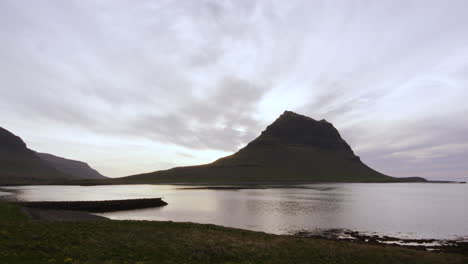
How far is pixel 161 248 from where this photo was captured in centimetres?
2244

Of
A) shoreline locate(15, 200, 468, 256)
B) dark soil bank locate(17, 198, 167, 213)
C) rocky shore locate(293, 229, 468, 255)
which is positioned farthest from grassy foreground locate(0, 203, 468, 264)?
dark soil bank locate(17, 198, 167, 213)

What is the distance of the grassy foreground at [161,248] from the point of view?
18.8 m

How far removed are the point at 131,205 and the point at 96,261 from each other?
6525 centimetres

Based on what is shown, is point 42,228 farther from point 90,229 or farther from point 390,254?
point 390,254

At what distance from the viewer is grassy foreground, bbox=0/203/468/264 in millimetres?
18844

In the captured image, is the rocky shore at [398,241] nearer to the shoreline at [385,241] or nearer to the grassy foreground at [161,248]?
the shoreline at [385,241]

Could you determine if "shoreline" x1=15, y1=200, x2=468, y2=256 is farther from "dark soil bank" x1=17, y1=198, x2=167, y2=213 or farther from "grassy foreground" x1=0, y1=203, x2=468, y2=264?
"dark soil bank" x1=17, y1=198, x2=167, y2=213

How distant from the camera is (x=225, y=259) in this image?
2186cm

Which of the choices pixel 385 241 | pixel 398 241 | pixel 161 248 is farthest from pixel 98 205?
pixel 398 241

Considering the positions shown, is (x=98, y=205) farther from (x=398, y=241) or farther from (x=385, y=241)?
(x=398, y=241)

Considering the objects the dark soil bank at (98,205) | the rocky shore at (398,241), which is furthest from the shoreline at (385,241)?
the dark soil bank at (98,205)

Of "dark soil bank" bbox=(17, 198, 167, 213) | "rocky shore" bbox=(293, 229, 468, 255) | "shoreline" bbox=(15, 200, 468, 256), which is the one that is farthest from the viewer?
"dark soil bank" bbox=(17, 198, 167, 213)

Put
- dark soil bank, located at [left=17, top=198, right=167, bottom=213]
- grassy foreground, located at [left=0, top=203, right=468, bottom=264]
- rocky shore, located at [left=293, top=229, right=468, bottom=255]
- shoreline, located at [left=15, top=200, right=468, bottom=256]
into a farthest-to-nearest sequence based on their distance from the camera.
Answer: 1. dark soil bank, located at [left=17, top=198, right=167, bottom=213]
2. rocky shore, located at [left=293, top=229, right=468, bottom=255]
3. shoreline, located at [left=15, top=200, right=468, bottom=256]
4. grassy foreground, located at [left=0, top=203, right=468, bottom=264]

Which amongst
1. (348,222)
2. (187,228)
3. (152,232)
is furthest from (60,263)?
(348,222)
